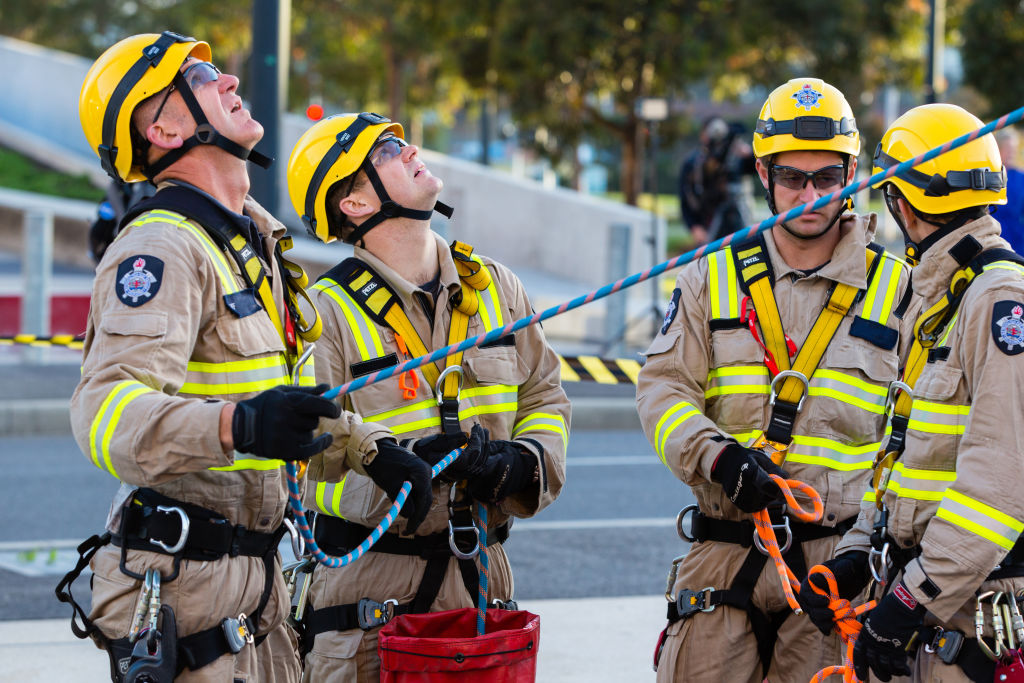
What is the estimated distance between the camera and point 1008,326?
331 centimetres

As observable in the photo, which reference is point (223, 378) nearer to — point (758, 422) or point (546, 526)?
point (758, 422)

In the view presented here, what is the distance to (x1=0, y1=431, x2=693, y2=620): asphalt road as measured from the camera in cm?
707

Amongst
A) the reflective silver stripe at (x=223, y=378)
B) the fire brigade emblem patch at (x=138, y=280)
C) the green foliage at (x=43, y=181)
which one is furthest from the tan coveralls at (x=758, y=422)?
the green foliage at (x=43, y=181)

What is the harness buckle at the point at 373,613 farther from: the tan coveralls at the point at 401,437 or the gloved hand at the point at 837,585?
the gloved hand at the point at 837,585

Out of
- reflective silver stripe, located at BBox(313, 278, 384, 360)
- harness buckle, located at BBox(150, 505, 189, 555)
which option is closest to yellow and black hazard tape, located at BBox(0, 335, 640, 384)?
reflective silver stripe, located at BBox(313, 278, 384, 360)

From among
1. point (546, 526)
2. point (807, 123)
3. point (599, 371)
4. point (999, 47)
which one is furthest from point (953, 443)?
point (999, 47)

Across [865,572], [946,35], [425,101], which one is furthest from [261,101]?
[425,101]

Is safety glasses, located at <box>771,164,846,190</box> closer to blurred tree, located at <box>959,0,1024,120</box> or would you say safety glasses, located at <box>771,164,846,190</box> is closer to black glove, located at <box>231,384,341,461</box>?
black glove, located at <box>231,384,341,461</box>

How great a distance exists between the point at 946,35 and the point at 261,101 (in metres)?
20.6

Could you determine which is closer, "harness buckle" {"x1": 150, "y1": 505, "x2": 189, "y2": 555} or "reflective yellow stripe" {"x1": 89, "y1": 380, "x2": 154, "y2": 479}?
"reflective yellow stripe" {"x1": 89, "y1": 380, "x2": 154, "y2": 479}

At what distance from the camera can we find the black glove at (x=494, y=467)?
3.84m

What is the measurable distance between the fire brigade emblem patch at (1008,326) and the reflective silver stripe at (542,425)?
1.40m

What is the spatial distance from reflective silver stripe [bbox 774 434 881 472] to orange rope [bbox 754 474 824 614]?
0.10m

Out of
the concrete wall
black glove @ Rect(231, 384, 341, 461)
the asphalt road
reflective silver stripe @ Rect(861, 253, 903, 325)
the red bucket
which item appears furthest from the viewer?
the concrete wall
